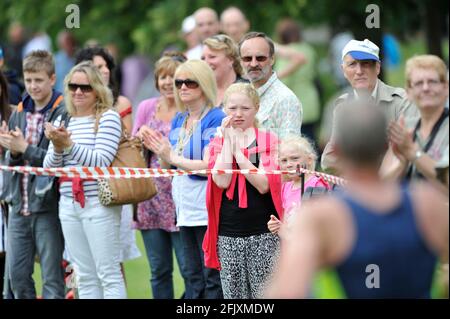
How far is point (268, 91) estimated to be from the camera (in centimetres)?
856

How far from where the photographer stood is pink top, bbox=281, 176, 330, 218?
7641 mm

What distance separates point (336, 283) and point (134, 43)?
1373 cm

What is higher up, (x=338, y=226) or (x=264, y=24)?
(x=264, y=24)

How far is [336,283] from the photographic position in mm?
4746

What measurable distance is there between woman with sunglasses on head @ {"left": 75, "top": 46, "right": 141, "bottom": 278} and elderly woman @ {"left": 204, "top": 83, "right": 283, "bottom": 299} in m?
1.83

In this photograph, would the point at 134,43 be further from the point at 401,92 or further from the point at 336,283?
the point at 336,283

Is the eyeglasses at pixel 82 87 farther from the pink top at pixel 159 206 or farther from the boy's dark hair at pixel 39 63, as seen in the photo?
the pink top at pixel 159 206

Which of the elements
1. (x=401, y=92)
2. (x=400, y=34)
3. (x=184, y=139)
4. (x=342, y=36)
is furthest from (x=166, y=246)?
(x=342, y=36)

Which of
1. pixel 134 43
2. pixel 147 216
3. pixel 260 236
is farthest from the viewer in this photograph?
pixel 134 43

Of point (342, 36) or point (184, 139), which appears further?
point (342, 36)

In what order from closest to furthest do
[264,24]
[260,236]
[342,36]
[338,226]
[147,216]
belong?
[338,226] < [260,236] < [147,216] < [264,24] < [342,36]

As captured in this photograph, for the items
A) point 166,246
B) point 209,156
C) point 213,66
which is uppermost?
point 213,66

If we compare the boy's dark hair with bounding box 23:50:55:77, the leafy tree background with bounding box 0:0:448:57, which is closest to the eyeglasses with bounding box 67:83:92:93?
the boy's dark hair with bounding box 23:50:55:77

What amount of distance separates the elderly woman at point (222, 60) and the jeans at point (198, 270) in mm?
1131
